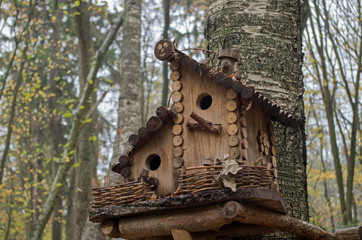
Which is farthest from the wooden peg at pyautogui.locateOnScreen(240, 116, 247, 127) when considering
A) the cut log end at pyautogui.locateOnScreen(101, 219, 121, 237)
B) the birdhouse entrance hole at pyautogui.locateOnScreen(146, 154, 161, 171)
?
the cut log end at pyautogui.locateOnScreen(101, 219, 121, 237)

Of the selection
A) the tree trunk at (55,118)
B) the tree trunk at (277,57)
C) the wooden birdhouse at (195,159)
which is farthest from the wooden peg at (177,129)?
the tree trunk at (55,118)

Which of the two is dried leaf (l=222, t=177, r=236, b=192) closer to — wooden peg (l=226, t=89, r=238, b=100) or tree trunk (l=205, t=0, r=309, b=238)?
wooden peg (l=226, t=89, r=238, b=100)

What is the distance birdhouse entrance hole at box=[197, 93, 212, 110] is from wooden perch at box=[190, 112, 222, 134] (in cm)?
17

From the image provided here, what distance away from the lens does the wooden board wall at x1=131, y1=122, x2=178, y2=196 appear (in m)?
2.80

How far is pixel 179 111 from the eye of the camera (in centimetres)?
289

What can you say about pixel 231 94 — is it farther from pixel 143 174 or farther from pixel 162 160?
pixel 143 174

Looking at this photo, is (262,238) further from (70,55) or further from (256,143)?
(70,55)

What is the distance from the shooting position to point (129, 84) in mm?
6746

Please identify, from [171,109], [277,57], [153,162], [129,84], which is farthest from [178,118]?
[129,84]

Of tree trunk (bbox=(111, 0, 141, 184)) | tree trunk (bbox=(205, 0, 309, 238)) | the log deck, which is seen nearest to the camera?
the log deck

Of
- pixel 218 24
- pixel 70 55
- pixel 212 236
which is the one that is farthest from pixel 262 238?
pixel 70 55

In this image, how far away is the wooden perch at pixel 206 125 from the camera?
269 cm

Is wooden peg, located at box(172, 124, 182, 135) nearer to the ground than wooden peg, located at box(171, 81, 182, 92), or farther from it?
nearer to the ground

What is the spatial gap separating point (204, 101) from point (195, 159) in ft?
1.31
